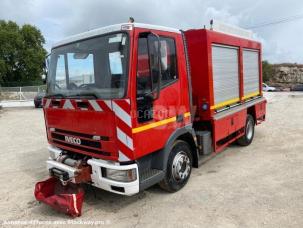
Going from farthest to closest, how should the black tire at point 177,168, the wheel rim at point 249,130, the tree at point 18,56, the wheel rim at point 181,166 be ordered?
the tree at point 18,56 < the wheel rim at point 249,130 < the wheel rim at point 181,166 < the black tire at point 177,168

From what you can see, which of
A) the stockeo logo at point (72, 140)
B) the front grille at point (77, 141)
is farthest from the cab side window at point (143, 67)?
the stockeo logo at point (72, 140)

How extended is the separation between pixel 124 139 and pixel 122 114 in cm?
34

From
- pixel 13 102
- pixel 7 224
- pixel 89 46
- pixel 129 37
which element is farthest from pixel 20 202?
pixel 13 102

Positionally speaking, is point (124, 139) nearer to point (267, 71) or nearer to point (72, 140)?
point (72, 140)

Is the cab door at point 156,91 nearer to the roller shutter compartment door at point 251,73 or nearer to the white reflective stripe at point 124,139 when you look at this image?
the white reflective stripe at point 124,139

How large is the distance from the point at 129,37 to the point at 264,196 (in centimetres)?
321

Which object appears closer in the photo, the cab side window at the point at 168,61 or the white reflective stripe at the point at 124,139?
the white reflective stripe at the point at 124,139

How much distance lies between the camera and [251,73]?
819 centimetres

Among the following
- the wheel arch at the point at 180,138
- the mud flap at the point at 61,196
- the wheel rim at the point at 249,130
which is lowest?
the mud flap at the point at 61,196

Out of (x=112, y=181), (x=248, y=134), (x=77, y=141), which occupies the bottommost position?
(x=248, y=134)

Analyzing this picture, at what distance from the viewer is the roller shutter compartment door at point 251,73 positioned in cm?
775

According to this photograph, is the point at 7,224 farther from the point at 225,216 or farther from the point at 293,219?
the point at 293,219

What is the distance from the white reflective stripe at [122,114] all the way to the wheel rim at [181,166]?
1.38 metres

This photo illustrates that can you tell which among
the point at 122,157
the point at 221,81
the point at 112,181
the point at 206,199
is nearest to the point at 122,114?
the point at 122,157
